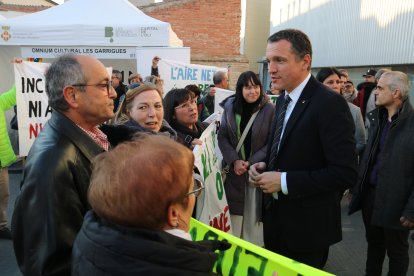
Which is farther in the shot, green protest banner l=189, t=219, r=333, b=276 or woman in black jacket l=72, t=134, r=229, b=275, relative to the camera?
green protest banner l=189, t=219, r=333, b=276

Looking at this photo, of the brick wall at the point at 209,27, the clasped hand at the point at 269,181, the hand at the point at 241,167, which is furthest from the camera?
the brick wall at the point at 209,27

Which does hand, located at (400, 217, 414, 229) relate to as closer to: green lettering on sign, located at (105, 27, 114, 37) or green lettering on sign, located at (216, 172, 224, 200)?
green lettering on sign, located at (216, 172, 224, 200)

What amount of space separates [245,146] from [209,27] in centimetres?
Result: 1429

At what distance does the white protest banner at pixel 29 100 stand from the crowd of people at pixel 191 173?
1864 mm

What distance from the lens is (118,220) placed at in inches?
40.4

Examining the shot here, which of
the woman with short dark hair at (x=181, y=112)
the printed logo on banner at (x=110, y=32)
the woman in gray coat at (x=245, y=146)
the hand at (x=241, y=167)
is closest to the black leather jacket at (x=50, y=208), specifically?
the woman with short dark hair at (x=181, y=112)

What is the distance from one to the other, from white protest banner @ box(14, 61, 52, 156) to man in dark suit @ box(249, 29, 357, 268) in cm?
495

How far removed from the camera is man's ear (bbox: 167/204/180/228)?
3.44 feet

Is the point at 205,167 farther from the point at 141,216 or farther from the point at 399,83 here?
the point at 141,216

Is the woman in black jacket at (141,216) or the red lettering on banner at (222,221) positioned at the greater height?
the woman in black jacket at (141,216)

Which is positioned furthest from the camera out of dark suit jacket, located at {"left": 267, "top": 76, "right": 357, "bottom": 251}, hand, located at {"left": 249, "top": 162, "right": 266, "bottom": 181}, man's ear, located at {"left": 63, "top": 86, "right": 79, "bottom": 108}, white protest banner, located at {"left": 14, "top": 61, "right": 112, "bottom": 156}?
white protest banner, located at {"left": 14, "top": 61, "right": 112, "bottom": 156}

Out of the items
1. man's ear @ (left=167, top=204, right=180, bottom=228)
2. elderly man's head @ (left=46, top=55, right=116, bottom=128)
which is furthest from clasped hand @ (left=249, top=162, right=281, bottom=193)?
man's ear @ (left=167, top=204, right=180, bottom=228)

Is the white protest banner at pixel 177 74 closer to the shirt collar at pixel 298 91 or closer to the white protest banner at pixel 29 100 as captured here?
the white protest banner at pixel 29 100

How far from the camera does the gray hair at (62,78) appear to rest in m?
1.72
